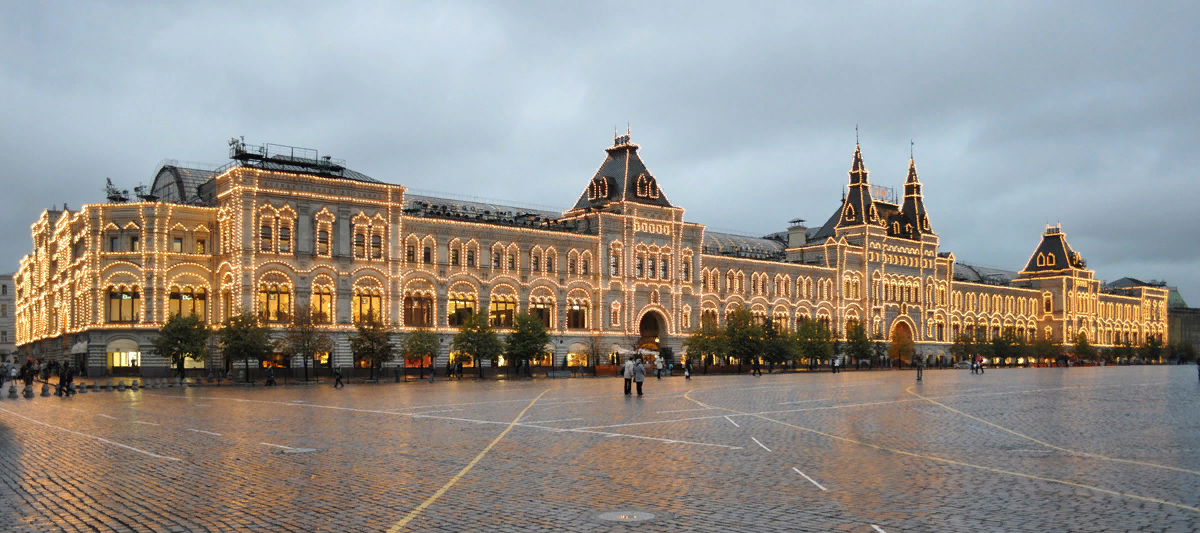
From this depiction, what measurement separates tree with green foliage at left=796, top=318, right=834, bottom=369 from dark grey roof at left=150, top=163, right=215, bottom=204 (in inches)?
2136

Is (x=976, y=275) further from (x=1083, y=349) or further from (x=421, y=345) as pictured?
(x=421, y=345)

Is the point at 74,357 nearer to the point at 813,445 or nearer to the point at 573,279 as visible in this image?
the point at 573,279

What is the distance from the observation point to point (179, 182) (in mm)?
86938

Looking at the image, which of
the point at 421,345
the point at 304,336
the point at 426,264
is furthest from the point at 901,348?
the point at 304,336

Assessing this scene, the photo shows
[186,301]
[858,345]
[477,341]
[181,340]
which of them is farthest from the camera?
[858,345]

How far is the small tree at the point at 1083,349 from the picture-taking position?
5945 inches

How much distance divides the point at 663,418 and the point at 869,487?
48.6 feet

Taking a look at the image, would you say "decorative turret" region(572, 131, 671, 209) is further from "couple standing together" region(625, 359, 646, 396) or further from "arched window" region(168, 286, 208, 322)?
"couple standing together" region(625, 359, 646, 396)

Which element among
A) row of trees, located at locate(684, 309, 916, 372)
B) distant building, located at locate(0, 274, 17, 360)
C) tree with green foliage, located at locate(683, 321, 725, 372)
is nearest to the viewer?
row of trees, located at locate(684, 309, 916, 372)

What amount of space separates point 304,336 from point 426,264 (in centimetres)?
1560

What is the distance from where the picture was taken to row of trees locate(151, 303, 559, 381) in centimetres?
6856

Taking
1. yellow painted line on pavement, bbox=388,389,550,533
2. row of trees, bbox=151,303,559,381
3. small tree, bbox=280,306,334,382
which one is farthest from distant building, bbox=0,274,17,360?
yellow painted line on pavement, bbox=388,389,550,533

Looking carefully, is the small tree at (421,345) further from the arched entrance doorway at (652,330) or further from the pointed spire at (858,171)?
the pointed spire at (858,171)

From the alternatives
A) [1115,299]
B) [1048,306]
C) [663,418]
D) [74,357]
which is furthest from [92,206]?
[1115,299]
